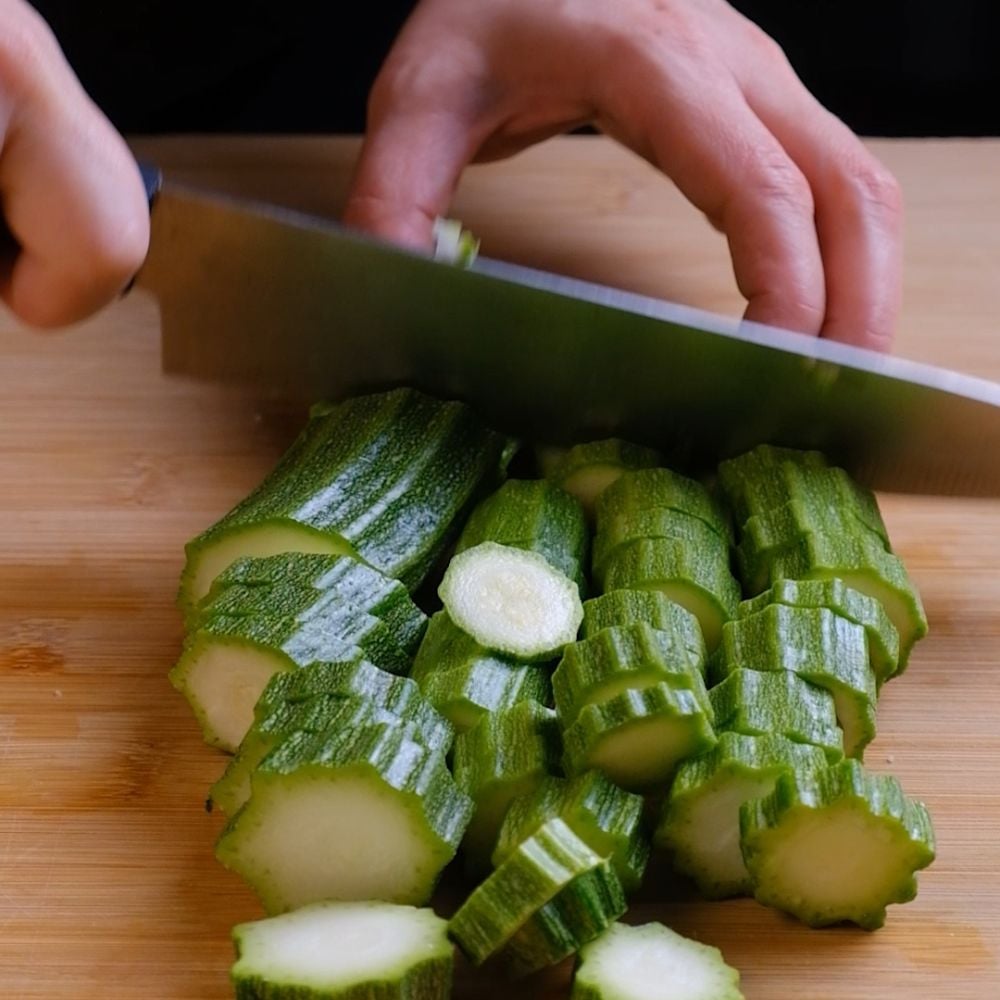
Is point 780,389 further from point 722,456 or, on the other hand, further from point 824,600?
point 824,600

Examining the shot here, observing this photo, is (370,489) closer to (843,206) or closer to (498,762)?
(498,762)

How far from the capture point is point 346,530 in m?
2.98

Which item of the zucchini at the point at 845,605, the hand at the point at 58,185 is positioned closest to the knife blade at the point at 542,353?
the hand at the point at 58,185

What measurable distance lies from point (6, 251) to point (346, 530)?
2.87 ft

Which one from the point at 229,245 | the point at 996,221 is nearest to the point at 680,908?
the point at 229,245

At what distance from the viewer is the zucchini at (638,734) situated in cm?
246

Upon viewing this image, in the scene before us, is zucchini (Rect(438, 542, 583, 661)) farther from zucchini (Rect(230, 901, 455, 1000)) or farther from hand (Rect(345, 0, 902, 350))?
hand (Rect(345, 0, 902, 350))

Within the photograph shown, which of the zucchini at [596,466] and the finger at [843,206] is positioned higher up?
the finger at [843,206]

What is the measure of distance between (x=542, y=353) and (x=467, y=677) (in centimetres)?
94

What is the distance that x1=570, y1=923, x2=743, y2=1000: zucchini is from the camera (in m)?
2.23

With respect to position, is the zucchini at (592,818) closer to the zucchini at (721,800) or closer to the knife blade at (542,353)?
the zucchini at (721,800)

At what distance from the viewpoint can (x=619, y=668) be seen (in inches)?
99.8

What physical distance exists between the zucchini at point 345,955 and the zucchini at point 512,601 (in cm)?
62

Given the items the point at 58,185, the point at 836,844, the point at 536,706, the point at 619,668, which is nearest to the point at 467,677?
the point at 536,706
